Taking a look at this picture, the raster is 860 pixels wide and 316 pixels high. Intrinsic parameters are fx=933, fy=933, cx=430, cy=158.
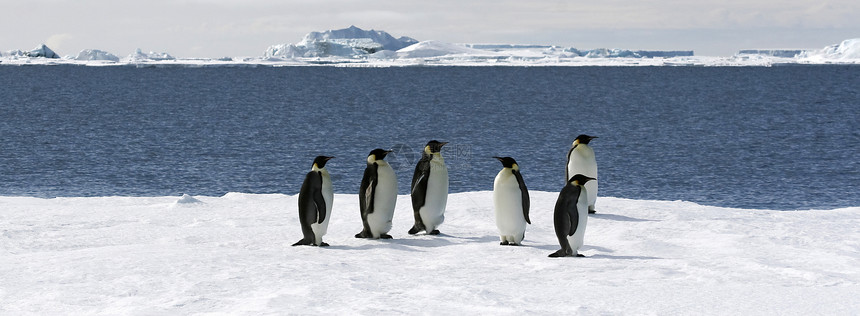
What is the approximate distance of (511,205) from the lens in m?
9.50

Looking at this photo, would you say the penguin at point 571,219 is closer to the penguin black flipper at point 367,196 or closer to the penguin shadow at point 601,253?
the penguin shadow at point 601,253

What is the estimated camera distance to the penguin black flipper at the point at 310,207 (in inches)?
367

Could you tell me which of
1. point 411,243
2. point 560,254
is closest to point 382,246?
point 411,243

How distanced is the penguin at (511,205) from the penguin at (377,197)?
1.15 m

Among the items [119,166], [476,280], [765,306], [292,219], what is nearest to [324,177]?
[292,219]

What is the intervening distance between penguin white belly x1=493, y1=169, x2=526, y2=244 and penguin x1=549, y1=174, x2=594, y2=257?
589mm

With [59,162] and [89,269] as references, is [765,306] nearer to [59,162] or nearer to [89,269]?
[89,269]

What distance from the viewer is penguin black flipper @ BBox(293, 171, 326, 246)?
933 centimetres

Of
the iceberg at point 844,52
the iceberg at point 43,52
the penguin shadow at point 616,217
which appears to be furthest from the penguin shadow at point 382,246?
the iceberg at point 43,52

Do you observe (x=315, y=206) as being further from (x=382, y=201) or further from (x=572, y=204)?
(x=572, y=204)

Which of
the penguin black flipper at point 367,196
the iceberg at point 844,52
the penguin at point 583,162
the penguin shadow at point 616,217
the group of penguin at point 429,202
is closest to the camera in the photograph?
the group of penguin at point 429,202

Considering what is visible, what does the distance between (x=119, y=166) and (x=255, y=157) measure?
14.9 feet

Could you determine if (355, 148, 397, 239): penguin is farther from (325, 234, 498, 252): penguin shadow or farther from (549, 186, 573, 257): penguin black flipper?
(549, 186, 573, 257): penguin black flipper

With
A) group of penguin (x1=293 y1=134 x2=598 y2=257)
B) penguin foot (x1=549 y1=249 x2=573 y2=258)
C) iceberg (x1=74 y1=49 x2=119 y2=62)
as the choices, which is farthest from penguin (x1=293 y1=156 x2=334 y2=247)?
iceberg (x1=74 y1=49 x2=119 y2=62)
